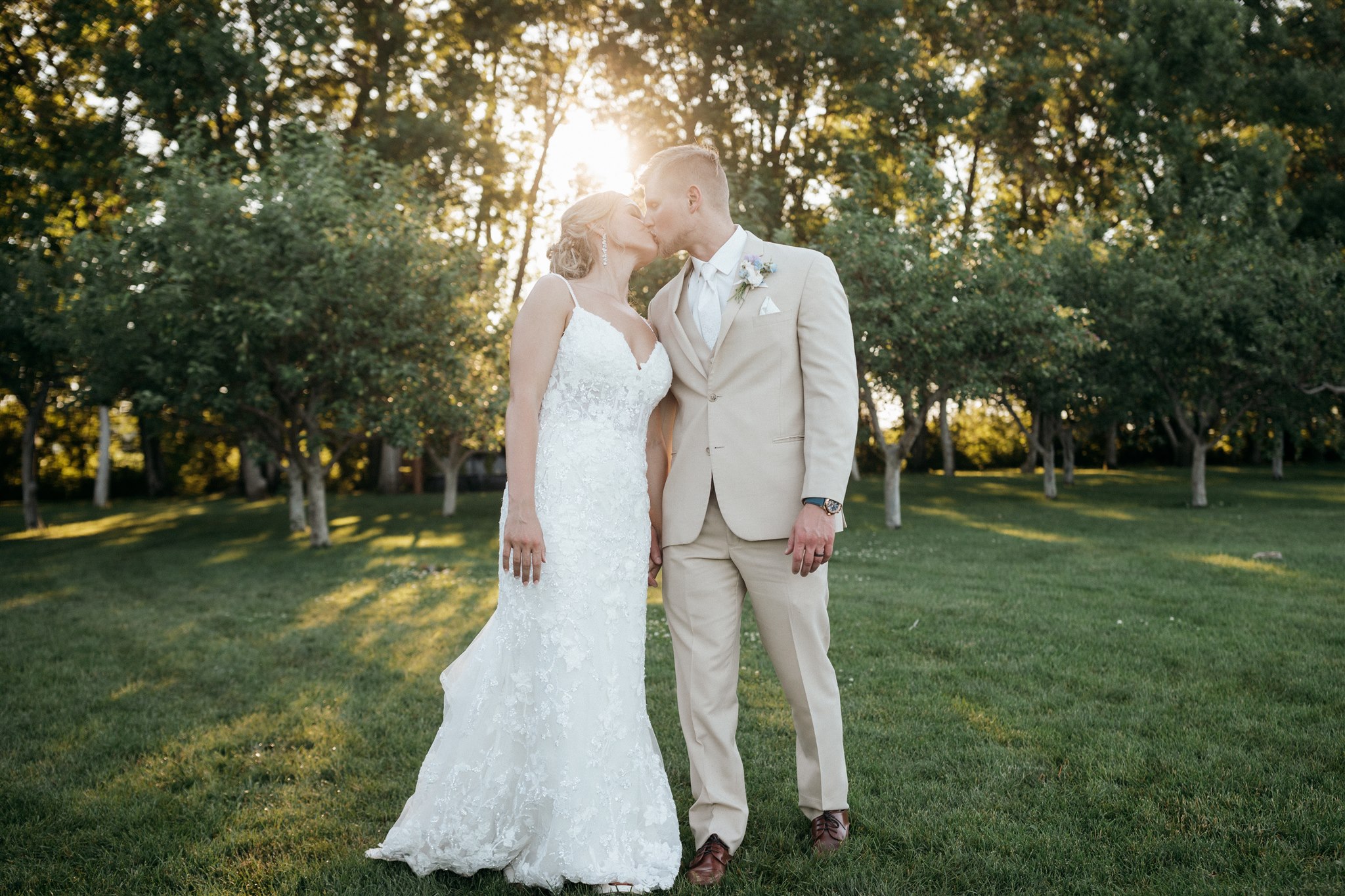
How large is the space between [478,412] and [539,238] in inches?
297

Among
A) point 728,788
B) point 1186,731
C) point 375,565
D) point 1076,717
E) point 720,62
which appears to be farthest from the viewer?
point 720,62

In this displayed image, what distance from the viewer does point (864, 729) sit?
202 inches

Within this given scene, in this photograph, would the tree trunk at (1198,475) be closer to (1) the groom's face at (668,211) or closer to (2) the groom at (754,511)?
(2) the groom at (754,511)

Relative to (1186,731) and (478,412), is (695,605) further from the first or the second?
(478,412)

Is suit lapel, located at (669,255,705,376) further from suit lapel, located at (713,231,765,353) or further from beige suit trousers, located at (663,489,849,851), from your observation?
beige suit trousers, located at (663,489,849,851)

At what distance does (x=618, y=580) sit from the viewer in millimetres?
3705

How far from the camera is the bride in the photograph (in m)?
3.49

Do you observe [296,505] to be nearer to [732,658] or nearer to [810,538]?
[732,658]

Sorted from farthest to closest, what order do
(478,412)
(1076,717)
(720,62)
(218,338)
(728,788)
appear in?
(720,62) < (478,412) < (218,338) < (1076,717) < (728,788)

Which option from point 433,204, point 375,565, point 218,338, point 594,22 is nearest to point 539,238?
point 594,22

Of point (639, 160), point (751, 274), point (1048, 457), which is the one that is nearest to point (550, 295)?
point (751, 274)

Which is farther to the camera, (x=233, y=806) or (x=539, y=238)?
(x=539, y=238)

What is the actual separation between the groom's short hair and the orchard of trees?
1141 centimetres

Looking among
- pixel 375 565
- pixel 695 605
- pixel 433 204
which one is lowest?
pixel 375 565
